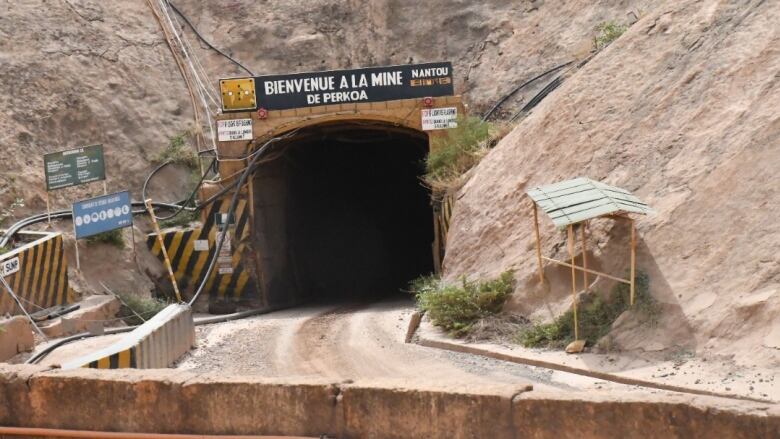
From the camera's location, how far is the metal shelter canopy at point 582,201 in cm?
1109

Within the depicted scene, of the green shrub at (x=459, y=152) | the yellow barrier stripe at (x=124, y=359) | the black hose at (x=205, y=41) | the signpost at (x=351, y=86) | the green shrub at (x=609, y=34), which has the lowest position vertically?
the yellow barrier stripe at (x=124, y=359)

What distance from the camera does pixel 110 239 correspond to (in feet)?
64.3

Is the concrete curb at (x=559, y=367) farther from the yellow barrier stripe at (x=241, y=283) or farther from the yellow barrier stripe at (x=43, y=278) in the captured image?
the yellow barrier stripe at (x=241, y=283)

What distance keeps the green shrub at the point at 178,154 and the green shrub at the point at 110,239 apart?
3289 millimetres

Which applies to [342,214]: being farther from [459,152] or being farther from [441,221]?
[459,152]

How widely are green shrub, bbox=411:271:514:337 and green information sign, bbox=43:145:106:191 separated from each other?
8259mm

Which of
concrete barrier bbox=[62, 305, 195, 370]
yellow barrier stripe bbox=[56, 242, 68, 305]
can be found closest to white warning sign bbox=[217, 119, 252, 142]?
yellow barrier stripe bbox=[56, 242, 68, 305]

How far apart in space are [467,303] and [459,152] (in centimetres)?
577

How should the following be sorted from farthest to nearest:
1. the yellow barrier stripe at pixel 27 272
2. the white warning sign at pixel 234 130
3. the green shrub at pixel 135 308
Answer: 1. the white warning sign at pixel 234 130
2. the green shrub at pixel 135 308
3. the yellow barrier stripe at pixel 27 272

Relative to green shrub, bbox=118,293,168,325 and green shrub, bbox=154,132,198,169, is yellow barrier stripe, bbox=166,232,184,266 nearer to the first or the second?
green shrub, bbox=118,293,168,325

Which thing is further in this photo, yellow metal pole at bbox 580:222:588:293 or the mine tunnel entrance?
the mine tunnel entrance

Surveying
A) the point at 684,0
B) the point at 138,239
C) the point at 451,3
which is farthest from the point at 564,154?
the point at 451,3

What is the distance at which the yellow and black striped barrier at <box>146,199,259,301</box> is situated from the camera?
20.4m

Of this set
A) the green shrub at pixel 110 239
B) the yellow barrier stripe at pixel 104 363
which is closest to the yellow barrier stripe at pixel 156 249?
the green shrub at pixel 110 239
